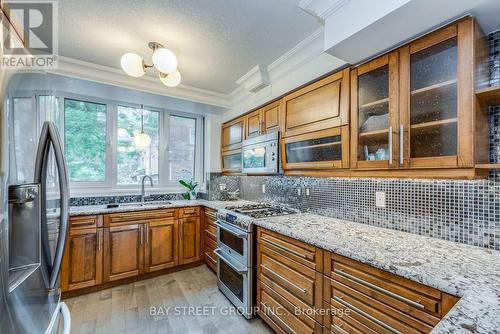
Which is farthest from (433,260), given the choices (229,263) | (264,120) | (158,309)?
(158,309)

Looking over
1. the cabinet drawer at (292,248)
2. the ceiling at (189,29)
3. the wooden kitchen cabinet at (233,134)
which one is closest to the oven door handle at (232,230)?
the cabinet drawer at (292,248)

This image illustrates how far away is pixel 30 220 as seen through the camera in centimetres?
78

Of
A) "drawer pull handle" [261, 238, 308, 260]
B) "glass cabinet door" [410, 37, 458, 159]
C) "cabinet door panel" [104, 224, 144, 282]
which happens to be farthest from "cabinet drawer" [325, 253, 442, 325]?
"cabinet door panel" [104, 224, 144, 282]

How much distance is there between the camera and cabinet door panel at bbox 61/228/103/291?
90.3 inches

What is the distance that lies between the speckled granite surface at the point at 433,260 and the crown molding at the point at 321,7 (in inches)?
59.0

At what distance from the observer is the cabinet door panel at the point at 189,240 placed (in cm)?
295

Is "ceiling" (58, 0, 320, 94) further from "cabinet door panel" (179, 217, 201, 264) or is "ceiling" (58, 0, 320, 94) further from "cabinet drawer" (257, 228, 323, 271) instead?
"cabinet door panel" (179, 217, 201, 264)

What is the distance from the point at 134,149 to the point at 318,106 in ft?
9.20

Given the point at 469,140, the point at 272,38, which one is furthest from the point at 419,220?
the point at 272,38

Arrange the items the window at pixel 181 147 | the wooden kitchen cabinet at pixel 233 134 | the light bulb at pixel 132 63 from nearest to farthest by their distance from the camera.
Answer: the light bulb at pixel 132 63, the wooden kitchen cabinet at pixel 233 134, the window at pixel 181 147

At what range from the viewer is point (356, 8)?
4.31 feet

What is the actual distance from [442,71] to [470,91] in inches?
7.9

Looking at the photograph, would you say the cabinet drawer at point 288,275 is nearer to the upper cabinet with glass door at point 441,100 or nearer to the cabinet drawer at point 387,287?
the cabinet drawer at point 387,287

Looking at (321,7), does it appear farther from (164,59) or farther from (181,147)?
(181,147)
